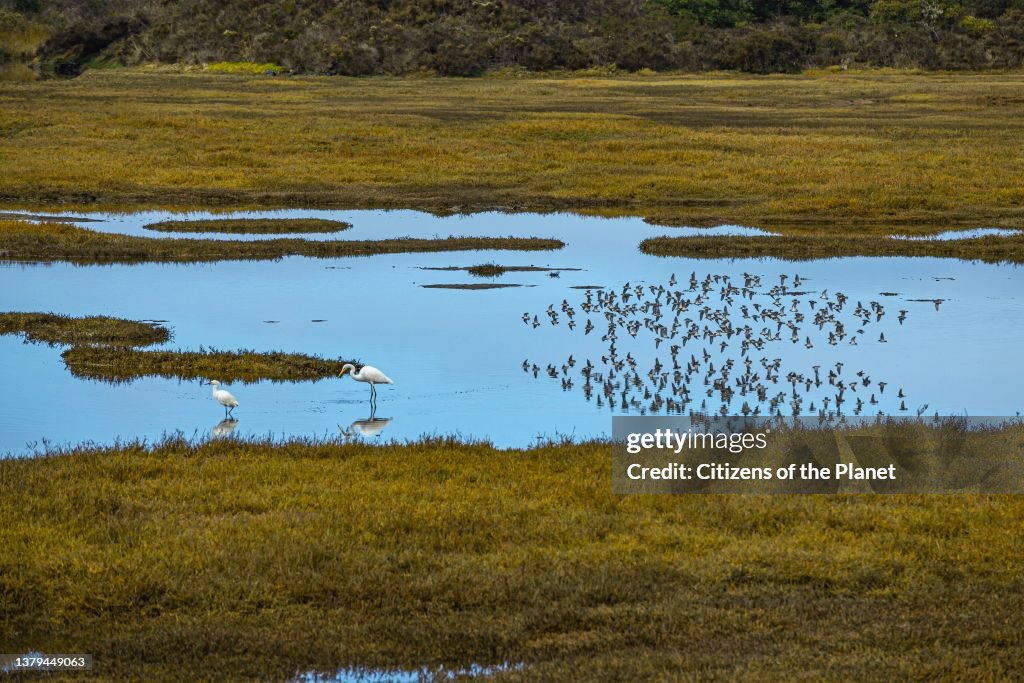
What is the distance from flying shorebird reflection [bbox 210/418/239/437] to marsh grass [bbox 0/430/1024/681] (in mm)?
2059

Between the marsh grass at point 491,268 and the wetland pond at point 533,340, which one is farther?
the marsh grass at point 491,268

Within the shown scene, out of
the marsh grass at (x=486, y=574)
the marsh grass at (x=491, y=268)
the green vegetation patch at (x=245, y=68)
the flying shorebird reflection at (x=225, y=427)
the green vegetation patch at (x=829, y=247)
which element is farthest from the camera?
the green vegetation patch at (x=245, y=68)

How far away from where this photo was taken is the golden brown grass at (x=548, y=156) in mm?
45656

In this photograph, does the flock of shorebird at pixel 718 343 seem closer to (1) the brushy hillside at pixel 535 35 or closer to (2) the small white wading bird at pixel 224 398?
(2) the small white wading bird at pixel 224 398

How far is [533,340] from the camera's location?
23.7 meters

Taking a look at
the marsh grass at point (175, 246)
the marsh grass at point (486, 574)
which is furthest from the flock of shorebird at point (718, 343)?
the marsh grass at point (175, 246)

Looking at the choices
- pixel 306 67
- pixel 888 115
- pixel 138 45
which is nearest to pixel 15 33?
pixel 888 115

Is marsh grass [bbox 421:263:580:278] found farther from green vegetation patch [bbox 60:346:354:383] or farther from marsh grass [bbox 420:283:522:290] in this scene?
green vegetation patch [bbox 60:346:354:383]

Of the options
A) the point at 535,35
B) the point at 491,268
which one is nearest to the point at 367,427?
the point at 491,268

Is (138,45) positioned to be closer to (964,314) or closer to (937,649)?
(964,314)

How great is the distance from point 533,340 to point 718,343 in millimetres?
3081

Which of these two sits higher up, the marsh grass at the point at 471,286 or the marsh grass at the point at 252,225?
the marsh grass at the point at 471,286

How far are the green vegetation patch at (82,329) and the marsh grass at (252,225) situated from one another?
45.7 feet

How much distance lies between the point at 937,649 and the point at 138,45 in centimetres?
14989
